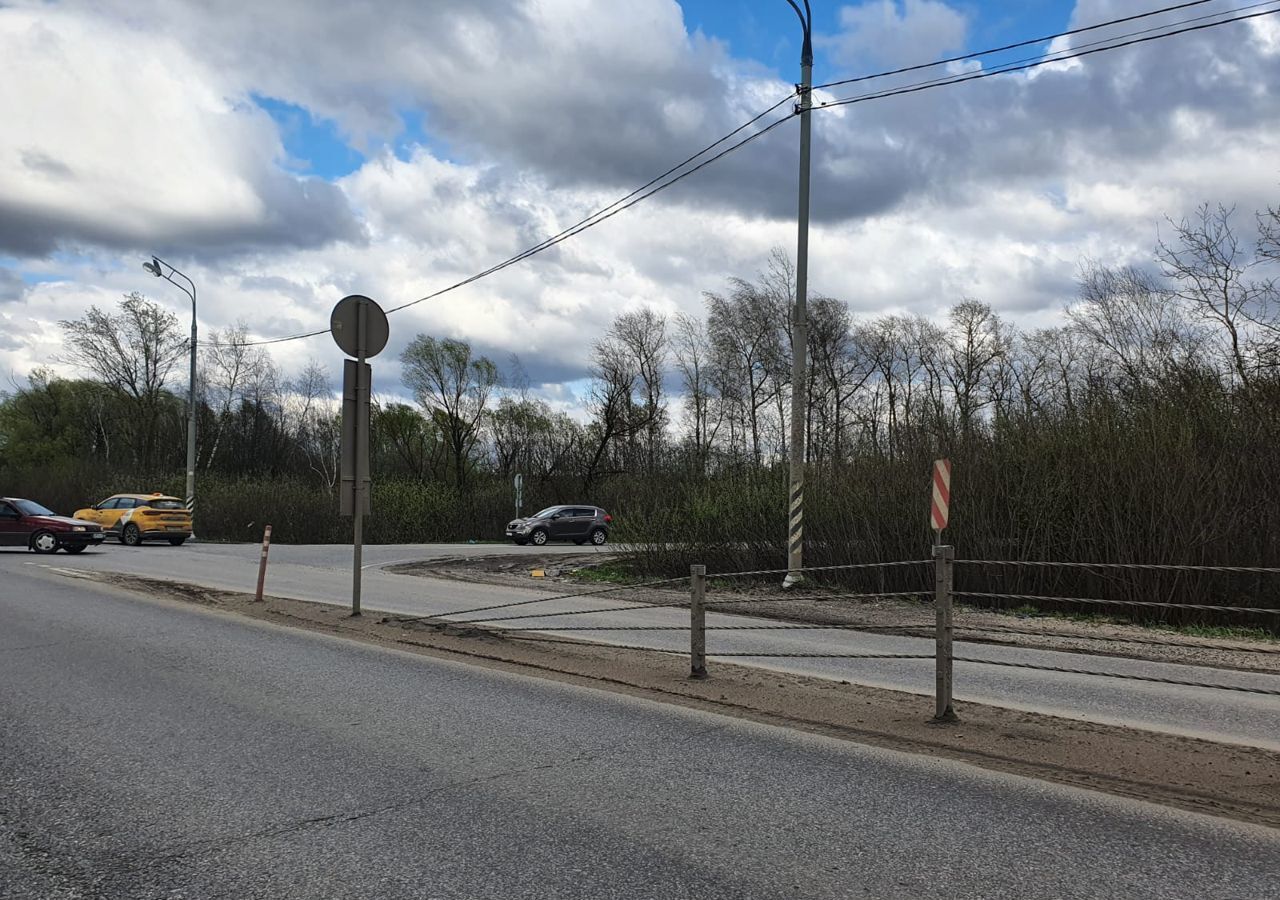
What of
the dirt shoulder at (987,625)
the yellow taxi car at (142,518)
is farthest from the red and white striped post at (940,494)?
the yellow taxi car at (142,518)

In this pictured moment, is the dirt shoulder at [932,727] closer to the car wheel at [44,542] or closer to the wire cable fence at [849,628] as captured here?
the wire cable fence at [849,628]

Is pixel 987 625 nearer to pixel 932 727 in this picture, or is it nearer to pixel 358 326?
pixel 932 727

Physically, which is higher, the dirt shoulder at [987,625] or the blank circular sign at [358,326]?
the blank circular sign at [358,326]

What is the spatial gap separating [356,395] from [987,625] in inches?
352

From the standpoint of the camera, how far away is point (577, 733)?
623cm

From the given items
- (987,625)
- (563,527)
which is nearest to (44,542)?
(563,527)

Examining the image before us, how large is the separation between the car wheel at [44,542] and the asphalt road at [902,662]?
4.78 m

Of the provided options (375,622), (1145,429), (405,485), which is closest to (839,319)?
(405,485)

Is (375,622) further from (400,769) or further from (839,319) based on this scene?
(839,319)

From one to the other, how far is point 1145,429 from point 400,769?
43.1 ft

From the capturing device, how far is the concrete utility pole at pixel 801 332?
53.1 feet

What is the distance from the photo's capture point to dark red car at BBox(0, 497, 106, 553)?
24.8m

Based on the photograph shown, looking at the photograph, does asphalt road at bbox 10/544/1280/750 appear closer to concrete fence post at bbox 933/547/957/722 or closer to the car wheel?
concrete fence post at bbox 933/547/957/722

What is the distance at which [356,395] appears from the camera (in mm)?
12203
